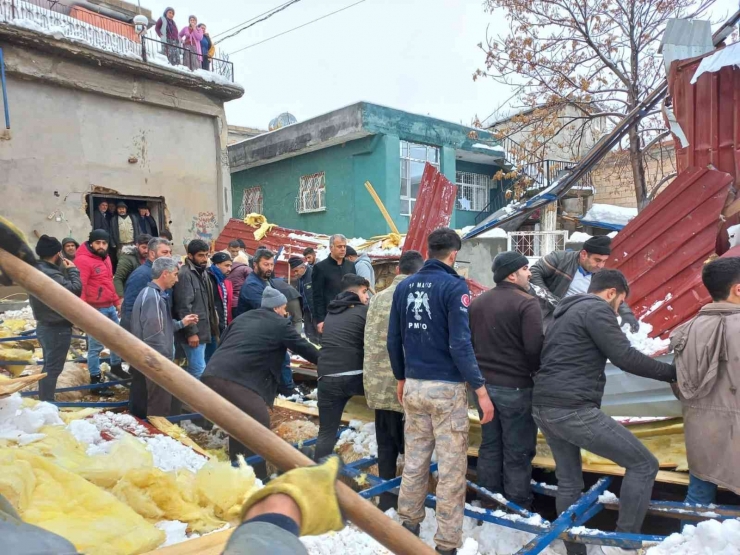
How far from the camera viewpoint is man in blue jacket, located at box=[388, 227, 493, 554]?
3.09m

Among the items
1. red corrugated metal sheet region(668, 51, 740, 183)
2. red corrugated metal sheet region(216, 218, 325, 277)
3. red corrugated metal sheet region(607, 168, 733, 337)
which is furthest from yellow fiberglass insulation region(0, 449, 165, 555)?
red corrugated metal sheet region(216, 218, 325, 277)

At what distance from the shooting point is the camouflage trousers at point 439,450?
10.2 feet

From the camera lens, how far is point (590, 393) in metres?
3.00

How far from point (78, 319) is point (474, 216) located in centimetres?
1789

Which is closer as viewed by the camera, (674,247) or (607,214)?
(674,247)

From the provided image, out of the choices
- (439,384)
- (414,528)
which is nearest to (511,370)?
(439,384)

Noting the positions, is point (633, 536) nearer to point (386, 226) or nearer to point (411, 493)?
point (411, 493)

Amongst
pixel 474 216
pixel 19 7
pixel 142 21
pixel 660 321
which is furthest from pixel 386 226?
pixel 660 321

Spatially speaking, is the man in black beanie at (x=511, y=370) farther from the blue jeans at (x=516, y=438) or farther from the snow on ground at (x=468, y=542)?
the snow on ground at (x=468, y=542)

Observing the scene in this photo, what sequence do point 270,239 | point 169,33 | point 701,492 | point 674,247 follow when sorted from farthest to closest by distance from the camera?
point 270,239, point 169,33, point 674,247, point 701,492

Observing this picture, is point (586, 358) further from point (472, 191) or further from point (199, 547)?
point (472, 191)

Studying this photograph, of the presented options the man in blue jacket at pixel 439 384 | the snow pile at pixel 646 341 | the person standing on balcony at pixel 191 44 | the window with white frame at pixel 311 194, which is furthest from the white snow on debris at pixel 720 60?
the window with white frame at pixel 311 194

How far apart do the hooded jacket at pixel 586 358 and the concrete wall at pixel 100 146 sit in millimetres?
10412

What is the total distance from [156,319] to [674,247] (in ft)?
15.6
